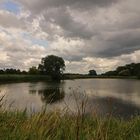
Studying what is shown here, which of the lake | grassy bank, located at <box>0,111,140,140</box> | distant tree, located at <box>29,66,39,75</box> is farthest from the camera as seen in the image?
distant tree, located at <box>29,66,39,75</box>

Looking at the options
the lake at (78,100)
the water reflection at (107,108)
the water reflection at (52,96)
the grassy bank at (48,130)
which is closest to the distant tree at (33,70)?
the lake at (78,100)

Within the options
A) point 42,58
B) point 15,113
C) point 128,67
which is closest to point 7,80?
point 42,58

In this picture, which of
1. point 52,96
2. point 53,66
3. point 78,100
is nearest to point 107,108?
point 78,100

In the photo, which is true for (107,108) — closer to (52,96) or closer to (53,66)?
(52,96)

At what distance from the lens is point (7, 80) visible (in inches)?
4129

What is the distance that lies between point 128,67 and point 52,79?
5251 centimetres

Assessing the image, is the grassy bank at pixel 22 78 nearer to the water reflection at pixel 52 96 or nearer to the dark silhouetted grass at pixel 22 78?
the dark silhouetted grass at pixel 22 78

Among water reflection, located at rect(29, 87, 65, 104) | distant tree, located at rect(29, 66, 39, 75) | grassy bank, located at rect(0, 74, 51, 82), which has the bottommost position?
water reflection, located at rect(29, 87, 65, 104)

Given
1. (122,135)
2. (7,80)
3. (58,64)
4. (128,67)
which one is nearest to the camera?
(122,135)

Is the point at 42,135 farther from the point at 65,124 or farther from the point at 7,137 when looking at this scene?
the point at 65,124

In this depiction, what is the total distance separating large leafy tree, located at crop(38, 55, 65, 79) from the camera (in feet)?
372

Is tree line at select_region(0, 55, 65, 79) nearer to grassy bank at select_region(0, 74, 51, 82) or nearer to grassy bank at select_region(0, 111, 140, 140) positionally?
grassy bank at select_region(0, 74, 51, 82)

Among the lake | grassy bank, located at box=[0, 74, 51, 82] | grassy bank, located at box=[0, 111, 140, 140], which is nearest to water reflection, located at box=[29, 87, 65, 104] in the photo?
the lake

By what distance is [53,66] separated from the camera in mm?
113688
